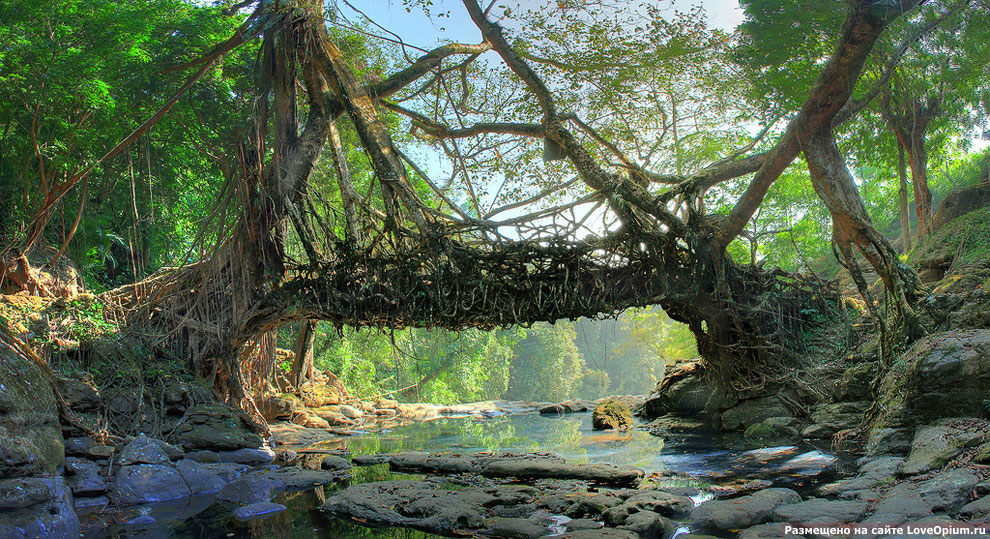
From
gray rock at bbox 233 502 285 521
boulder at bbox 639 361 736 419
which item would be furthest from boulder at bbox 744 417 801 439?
gray rock at bbox 233 502 285 521

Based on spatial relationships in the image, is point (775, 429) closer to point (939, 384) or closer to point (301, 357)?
point (939, 384)

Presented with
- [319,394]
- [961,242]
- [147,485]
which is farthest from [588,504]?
[319,394]

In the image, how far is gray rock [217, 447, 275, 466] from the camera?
25.7 ft

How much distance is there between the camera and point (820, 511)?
4.06 m

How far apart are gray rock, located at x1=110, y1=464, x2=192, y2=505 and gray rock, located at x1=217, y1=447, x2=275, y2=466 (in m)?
1.29

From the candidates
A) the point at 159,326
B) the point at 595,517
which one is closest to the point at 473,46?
the point at 159,326

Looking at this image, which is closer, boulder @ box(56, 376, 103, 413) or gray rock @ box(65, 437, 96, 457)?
gray rock @ box(65, 437, 96, 457)

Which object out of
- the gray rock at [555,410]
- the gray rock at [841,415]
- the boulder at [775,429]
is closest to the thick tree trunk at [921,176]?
the boulder at [775,429]

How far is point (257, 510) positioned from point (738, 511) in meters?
3.84

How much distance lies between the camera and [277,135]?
8938 mm

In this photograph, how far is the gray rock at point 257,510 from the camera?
205 inches

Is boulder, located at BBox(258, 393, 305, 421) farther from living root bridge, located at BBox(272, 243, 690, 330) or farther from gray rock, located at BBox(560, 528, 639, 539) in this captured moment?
gray rock, located at BBox(560, 528, 639, 539)

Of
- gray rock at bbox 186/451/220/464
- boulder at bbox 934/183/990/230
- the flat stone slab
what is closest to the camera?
the flat stone slab

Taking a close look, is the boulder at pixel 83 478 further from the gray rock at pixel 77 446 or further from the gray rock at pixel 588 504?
the gray rock at pixel 588 504
